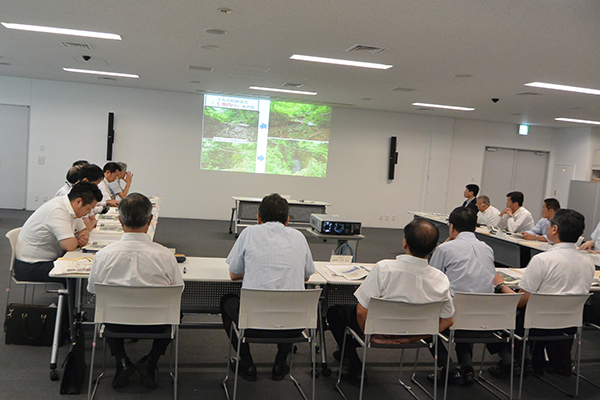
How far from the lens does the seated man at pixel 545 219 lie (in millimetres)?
5840

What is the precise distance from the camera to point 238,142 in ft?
34.7

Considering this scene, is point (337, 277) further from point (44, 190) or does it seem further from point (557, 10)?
point (44, 190)

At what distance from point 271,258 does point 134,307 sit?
0.84 m

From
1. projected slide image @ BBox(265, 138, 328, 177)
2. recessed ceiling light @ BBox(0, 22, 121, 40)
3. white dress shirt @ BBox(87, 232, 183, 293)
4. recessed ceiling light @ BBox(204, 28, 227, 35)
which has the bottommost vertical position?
white dress shirt @ BBox(87, 232, 183, 293)

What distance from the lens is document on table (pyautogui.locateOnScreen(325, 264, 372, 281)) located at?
3461 mm

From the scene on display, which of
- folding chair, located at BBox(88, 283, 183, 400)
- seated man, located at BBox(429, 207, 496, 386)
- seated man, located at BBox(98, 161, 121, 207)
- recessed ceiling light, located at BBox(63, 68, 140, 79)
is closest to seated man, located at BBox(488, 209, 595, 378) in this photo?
seated man, located at BBox(429, 207, 496, 386)

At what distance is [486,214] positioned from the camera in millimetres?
7418

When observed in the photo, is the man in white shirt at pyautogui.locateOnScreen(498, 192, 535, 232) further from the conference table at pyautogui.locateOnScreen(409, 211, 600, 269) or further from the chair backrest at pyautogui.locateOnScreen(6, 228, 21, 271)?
the chair backrest at pyautogui.locateOnScreen(6, 228, 21, 271)

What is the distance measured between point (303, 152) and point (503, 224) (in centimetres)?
511

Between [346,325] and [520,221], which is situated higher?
[520,221]

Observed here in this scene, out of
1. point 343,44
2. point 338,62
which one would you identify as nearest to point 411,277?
point 343,44

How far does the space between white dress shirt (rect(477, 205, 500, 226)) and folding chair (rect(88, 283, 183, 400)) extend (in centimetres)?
590

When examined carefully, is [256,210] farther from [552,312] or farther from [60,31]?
[552,312]

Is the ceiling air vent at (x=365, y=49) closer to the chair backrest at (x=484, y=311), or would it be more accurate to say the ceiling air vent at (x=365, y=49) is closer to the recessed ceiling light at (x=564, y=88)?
the recessed ceiling light at (x=564, y=88)
